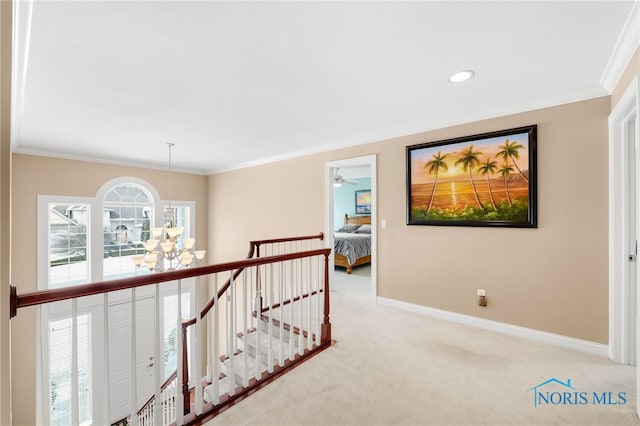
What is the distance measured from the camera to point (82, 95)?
2477mm

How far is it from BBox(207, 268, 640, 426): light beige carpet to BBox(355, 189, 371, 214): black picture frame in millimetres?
5724

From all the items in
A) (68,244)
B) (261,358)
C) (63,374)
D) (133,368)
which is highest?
(68,244)

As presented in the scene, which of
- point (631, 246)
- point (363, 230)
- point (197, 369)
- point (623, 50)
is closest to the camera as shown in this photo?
point (197, 369)

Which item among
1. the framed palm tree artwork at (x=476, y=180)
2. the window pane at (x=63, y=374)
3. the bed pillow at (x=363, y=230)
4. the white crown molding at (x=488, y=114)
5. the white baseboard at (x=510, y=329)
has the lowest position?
the window pane at (x=63, y=374)

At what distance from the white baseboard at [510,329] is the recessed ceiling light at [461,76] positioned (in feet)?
7.81

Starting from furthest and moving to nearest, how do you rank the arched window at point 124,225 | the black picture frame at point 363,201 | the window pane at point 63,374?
1. the black picture frame at point 363,201
2. the arched window at point 124,225
3. the window pane at point 63,374

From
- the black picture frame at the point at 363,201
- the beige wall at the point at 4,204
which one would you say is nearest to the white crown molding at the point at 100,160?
the black picture frame at the point at 363,201

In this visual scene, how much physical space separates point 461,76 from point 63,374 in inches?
254

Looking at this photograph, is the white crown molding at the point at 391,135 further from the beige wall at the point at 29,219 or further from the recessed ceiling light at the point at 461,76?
the recessed ceiling light at the point at 461,76

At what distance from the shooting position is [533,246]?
8.73 ft

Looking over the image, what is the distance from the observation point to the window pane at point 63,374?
4.06 metres

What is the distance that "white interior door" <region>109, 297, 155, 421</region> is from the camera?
447 centimetres

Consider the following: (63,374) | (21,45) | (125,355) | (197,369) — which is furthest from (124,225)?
(197,369)

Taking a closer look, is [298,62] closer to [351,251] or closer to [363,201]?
[351,251]
